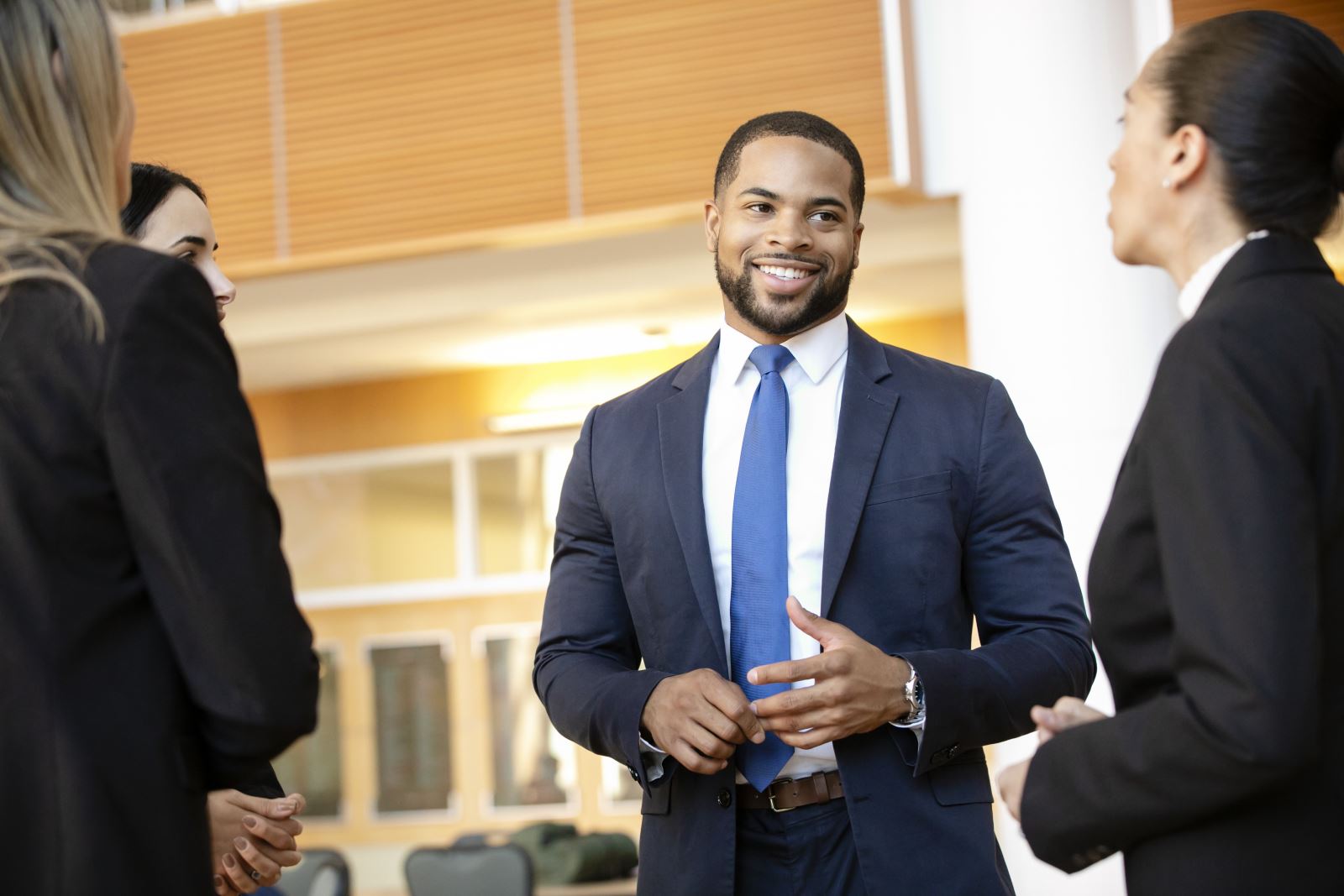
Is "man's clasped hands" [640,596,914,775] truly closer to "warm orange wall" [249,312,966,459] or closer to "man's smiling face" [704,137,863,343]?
"man's smiling face" [704,137,863,343]

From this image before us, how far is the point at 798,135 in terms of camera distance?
8.73 feet

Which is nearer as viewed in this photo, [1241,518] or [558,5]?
[1241,518]

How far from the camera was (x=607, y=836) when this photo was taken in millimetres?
6992

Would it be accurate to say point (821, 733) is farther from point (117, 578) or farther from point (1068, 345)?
point (1068, 345)

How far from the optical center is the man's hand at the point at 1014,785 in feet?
5.34

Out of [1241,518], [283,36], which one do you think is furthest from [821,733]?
[283,36]

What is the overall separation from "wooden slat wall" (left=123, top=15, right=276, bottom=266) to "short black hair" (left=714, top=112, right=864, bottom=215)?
5335 mm

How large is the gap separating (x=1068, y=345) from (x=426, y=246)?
3248mm

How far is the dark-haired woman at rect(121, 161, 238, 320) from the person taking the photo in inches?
91.3

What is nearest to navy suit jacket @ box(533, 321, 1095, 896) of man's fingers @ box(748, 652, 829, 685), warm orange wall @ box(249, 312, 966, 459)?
man's fingers @ box(748, 652, 829, 685)

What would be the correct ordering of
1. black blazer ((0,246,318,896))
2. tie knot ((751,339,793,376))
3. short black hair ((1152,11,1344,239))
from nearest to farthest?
black blazer ((0,246,318,896))
short black hair ((1152,11,1344,239))
tie knot ((751,339,793,376))

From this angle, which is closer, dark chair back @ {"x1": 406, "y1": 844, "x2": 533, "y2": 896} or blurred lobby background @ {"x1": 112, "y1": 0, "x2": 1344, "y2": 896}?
dark chair back @ {"x1": 406, "y1": 844, "x2": 533, "y2": 896}

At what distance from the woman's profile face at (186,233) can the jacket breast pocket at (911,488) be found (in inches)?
43.7

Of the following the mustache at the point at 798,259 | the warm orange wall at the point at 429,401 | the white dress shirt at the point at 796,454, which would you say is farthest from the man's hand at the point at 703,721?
the warm orange wall at the point at 429,401
